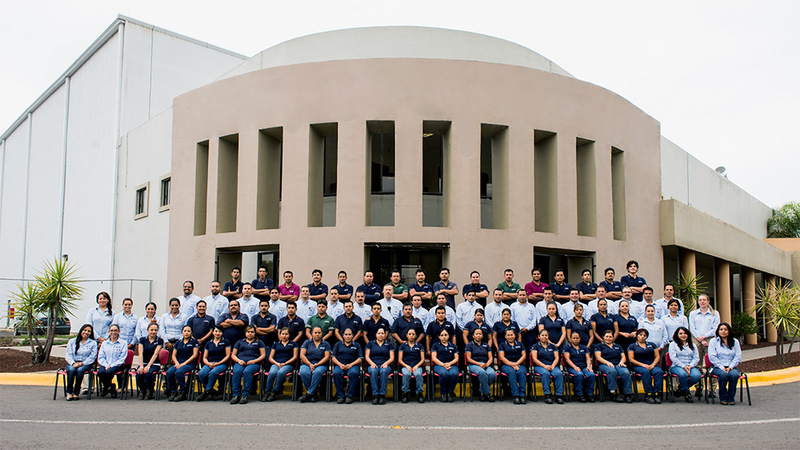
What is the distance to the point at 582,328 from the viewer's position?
10.6 metres

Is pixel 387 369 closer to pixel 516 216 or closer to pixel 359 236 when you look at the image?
pixel 359 236

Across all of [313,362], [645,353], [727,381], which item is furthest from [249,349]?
[727,381]

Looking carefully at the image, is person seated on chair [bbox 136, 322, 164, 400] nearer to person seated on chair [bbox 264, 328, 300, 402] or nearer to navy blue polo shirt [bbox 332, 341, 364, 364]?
person seated on chair [bbox 264, 328, 300, 402]

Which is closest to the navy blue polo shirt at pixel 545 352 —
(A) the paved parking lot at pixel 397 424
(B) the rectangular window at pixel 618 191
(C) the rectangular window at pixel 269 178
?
(A) the paved parking lot at pixel 397 424

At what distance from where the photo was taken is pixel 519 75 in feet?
49.4

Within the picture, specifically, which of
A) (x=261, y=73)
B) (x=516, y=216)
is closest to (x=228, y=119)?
(x=261, y=73)

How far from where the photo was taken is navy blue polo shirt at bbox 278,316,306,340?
35.3 feet

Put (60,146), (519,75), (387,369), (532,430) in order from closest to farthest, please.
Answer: (532,430) < (387,369) < (519,75) < (60,146)

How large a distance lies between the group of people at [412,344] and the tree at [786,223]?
31.4m

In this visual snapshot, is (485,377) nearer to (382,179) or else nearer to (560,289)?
(560,289)

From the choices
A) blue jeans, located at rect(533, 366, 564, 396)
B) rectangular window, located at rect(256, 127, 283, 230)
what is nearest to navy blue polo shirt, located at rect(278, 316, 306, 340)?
blue jeans, located at rect(533, 366, 564, 396)

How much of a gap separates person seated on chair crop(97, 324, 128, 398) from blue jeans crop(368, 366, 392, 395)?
4537 mm

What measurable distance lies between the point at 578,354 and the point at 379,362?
3454 millimetres

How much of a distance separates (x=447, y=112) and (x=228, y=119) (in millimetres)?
5818
